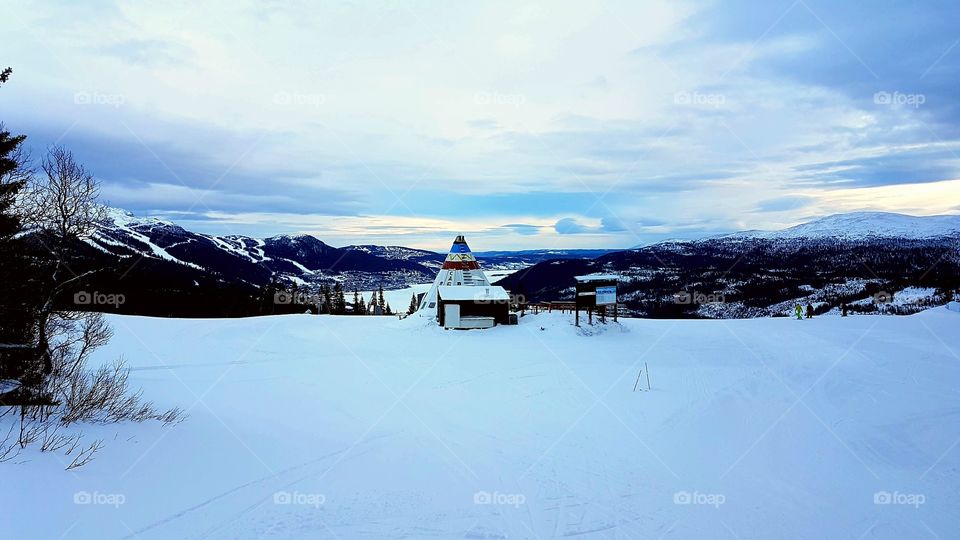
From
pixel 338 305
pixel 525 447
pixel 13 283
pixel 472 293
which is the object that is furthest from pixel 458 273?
pixel 338 305

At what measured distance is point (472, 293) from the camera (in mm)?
30766

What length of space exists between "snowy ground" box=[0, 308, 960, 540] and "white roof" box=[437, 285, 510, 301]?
5802mm

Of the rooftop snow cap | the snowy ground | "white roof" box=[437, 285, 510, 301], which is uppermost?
the rooftop snow cap

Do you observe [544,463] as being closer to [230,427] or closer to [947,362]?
[230,427]

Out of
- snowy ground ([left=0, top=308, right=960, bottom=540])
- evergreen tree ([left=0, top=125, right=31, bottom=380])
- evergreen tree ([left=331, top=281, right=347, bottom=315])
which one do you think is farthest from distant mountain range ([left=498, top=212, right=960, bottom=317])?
evergreen tree ([left=0, top=125, right=31, bottom=380])

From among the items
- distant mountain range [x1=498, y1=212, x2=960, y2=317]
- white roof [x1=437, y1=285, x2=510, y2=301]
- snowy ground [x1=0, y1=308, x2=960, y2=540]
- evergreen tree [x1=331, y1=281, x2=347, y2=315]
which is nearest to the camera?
snowy ground [x1=0, y1=308, x2=960, y2=540]

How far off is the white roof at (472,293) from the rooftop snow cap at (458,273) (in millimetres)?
1863

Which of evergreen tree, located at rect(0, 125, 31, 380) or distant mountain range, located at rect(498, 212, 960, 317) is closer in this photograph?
evergreen tree, located at rect(0, 125, 31, 380)

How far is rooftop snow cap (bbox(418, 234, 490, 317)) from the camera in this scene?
34.0m

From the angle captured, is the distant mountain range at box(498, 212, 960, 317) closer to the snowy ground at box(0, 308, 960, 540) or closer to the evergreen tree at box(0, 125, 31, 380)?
the snowy ground at box(0, 308, 960, 540)

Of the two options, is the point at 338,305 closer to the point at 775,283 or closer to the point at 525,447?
the point at 525,447

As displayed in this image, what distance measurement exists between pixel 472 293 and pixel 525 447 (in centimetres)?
1880

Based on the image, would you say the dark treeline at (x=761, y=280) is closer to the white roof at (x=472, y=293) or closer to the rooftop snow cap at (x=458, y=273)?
the rooftop snow cap at (x=458, y=273)

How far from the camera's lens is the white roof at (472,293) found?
30.1 meters
